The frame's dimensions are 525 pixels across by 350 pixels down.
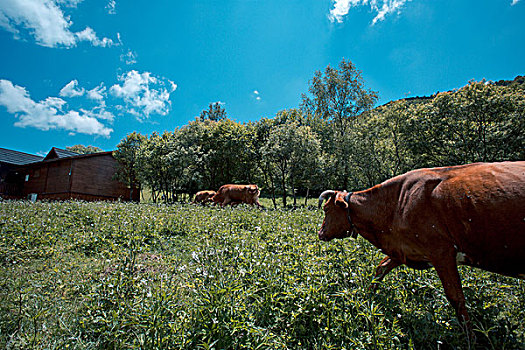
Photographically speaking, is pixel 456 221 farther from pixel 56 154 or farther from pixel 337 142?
pixel 56 154

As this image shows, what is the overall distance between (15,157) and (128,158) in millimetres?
23114

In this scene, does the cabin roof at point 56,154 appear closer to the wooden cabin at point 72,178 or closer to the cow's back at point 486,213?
the wooden cabin at point 72,178

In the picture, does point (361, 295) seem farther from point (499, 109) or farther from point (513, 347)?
point (499, 109)

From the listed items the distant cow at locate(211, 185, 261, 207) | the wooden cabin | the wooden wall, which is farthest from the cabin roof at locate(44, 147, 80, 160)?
the distant cow at locate(211, 185, 261, 207)

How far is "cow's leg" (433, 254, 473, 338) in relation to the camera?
140 inches

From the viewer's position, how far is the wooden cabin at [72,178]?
3436 centimetres

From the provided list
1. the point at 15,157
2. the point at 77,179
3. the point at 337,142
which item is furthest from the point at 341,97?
the point at 15,157

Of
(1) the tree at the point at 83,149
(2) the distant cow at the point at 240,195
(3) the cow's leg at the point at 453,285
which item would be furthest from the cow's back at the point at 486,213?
(1) the tree at the point at 83,149

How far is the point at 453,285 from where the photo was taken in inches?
145

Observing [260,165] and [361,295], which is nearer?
[361,295]

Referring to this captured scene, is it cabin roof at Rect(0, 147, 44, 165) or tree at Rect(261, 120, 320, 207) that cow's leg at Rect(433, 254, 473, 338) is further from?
cabin roof at Rect(0, 147, 44, 165)

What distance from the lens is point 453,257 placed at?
3.84 m

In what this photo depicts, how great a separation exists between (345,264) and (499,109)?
29420 mm

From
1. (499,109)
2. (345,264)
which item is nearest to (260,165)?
(499,109)
